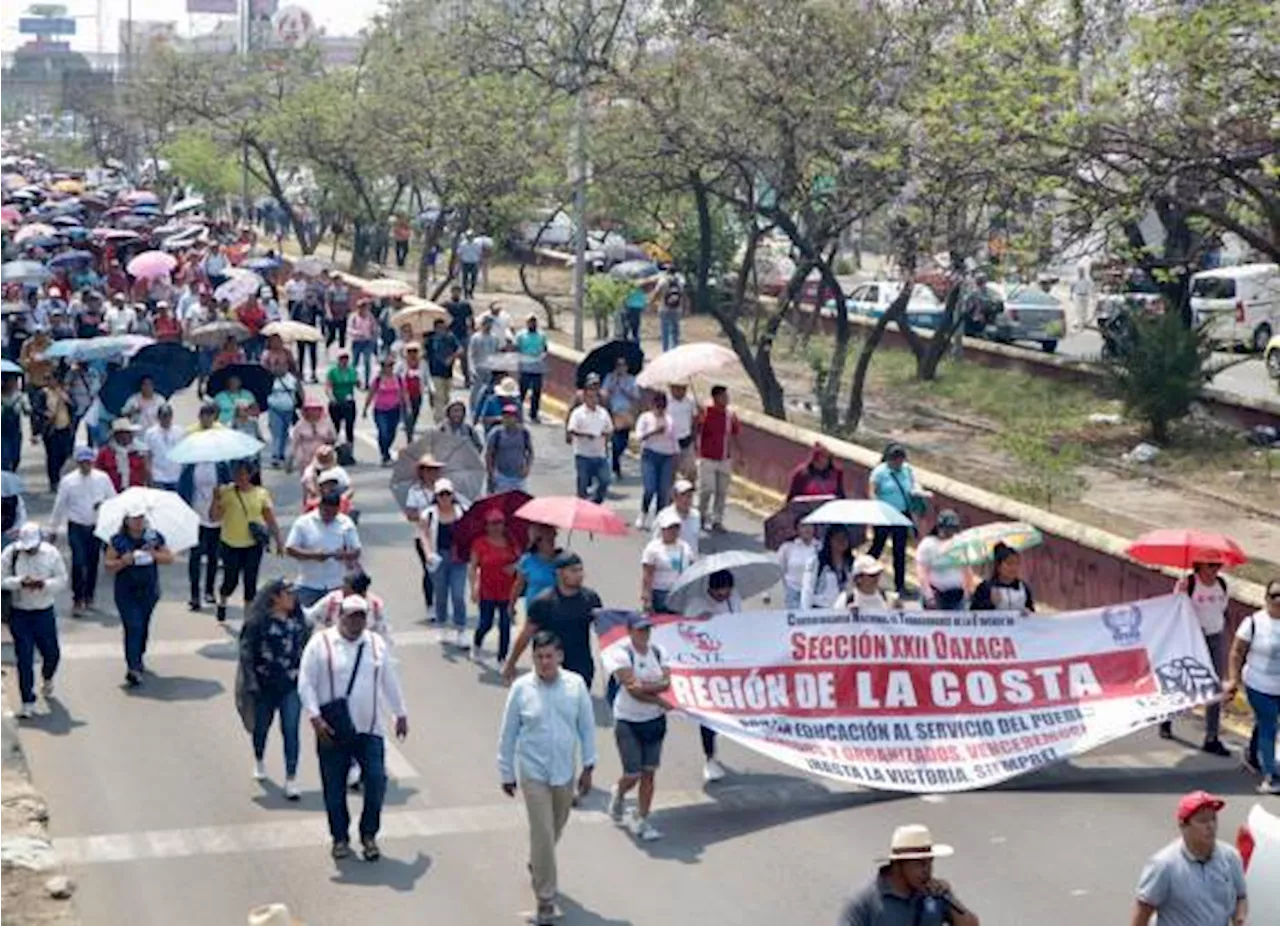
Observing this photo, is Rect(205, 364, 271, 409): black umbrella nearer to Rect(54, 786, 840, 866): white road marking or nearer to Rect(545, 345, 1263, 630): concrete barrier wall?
Rect(545, 345, 1263, 630): concrete barrier wall

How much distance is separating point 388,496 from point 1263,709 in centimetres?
1170

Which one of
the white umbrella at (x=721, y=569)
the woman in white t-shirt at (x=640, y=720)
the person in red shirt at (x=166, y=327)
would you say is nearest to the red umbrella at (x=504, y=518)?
the white umbrella at (x=721, y=569)

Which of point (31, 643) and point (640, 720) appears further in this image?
point (31, 643)

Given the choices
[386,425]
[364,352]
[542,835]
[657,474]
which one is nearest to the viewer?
[542,835]

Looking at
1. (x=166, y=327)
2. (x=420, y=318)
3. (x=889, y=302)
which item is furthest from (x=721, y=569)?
(x=889, y=302)

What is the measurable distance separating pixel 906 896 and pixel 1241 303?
113 feet

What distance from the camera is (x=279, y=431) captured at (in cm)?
2484

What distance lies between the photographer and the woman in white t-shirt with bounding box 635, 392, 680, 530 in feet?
69.6

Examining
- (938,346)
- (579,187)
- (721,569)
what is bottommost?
(938,346)

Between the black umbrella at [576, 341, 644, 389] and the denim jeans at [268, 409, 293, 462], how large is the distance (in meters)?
3.13

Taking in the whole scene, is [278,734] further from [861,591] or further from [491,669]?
[861,591]

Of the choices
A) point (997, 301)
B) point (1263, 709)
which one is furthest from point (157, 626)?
point (997, 301)

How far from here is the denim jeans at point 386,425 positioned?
2458 cm

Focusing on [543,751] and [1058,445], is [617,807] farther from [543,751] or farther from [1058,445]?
[1058,445]
